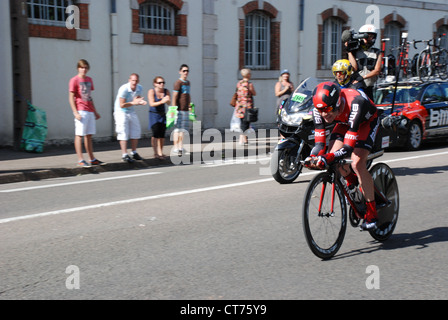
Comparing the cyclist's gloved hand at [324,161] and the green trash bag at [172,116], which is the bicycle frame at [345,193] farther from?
the green trash bag at [172,116]

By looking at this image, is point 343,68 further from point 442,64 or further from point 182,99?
point 442,64

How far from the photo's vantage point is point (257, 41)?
63.2 feet

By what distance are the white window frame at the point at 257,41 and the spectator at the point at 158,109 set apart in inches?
304

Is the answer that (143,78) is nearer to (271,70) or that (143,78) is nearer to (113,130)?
(113,130)

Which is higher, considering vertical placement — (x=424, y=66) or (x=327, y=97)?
(x=424, y=66)

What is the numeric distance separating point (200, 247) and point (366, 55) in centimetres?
518

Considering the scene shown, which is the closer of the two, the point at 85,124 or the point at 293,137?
the point at 293,137

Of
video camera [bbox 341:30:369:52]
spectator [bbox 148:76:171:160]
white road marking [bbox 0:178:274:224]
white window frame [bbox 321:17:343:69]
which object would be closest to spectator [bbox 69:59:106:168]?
spectator [bbox 148:76:171:160]

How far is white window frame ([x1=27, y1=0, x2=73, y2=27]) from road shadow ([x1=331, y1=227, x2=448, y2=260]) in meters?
11.1

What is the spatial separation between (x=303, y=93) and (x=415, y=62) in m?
12.3

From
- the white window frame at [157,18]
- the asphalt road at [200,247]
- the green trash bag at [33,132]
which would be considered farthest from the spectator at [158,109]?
the white window frame at [157,18]

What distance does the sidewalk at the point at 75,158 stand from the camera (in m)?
10.3

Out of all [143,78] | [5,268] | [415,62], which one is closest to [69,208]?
[5,268]

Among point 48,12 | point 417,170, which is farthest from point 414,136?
point 48,12
